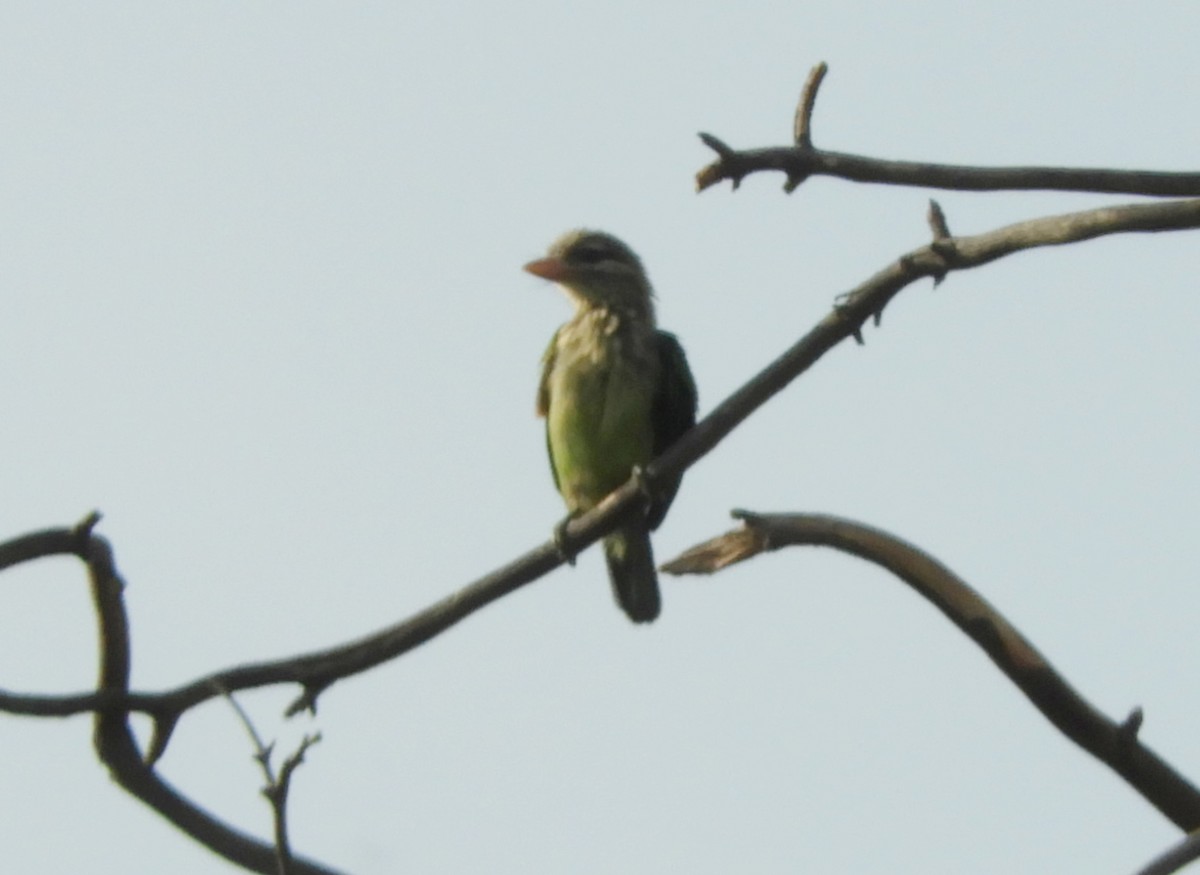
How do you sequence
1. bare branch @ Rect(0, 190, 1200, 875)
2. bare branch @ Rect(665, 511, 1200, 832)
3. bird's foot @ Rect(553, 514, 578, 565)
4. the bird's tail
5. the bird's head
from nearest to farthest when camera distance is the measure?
bare branch @ Rect(665, 511, 1200, 832), bare branch @ Rect(0, 190, 1200, 875), bird's foot @ Rect(553, 514, 578, 565), the bird's tail, the bird's head

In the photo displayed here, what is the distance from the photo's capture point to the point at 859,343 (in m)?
2.98

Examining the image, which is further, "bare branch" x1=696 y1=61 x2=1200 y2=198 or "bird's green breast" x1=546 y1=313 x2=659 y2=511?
"bird's green breast" x1=546 y1=313 x2=659 y2=511

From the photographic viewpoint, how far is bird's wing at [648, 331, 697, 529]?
18.1 ft

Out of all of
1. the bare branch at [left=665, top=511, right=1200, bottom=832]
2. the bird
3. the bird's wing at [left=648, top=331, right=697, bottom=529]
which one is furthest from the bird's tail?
the bare branch at [left=665, top=511, right=1200, bottom=832]

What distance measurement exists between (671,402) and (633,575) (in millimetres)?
550

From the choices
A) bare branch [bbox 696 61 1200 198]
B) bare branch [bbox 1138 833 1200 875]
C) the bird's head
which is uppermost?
the bird's head

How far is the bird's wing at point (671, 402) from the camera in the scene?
553cm

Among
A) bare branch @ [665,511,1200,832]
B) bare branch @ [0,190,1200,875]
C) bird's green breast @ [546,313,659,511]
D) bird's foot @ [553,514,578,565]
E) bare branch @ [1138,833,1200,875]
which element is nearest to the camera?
bare branch @ [1138,833,1200,875]

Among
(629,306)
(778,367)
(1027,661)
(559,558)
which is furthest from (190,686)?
(629,306)

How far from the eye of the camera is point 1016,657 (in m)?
2.68

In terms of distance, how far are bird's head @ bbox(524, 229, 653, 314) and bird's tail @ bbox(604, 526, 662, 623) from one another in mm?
764

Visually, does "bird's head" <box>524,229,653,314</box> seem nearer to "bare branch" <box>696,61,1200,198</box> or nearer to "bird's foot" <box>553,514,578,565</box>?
"bird's foot" <box>553,514,578,565</box>

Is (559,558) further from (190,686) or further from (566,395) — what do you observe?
(566,395)

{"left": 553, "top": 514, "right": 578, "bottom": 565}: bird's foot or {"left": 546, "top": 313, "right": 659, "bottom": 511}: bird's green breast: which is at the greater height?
{"left": 546, "top": 313, "right": 659, "bottom": 511}: bird's green breast
